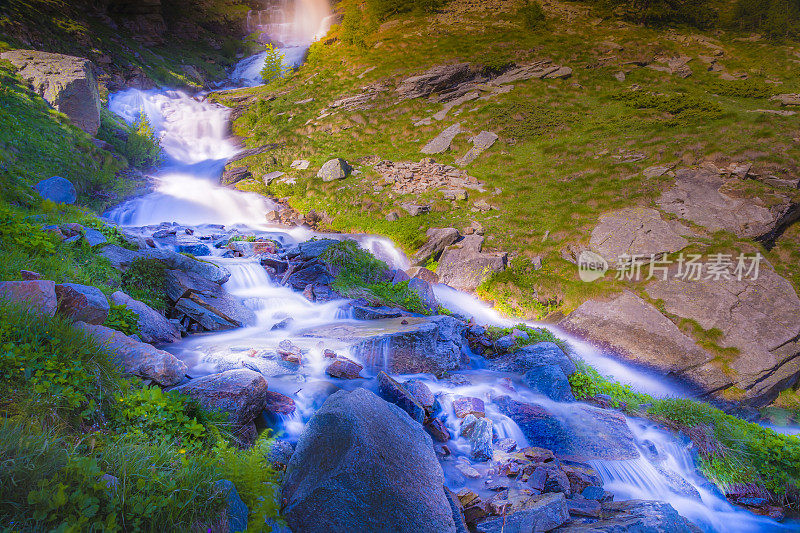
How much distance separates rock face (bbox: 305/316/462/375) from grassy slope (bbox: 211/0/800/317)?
510 cm

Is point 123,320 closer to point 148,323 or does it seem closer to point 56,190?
point 148,323

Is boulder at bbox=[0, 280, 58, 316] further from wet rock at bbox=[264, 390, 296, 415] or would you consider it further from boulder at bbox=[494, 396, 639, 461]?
boulder at bbox=[494, 396, 639, 461]

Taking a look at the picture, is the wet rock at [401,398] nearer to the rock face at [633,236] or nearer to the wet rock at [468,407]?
the wet rock at [468,407]

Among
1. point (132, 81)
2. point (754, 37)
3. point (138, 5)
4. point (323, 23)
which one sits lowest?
point (754, 37)

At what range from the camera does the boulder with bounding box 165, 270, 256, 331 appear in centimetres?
850

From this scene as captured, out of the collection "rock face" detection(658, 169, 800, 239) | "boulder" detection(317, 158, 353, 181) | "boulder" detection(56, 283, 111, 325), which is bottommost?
"rock face" detection(658, 169, 800, 239)

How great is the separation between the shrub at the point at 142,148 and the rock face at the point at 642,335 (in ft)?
83.8

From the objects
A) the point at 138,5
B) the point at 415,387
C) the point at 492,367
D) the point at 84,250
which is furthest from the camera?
the point at 138,5

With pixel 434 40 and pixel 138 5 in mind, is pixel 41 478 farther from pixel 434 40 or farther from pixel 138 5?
pixel 138 5

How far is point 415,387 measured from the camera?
704cm

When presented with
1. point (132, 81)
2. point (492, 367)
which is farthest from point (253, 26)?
point (492, 367)

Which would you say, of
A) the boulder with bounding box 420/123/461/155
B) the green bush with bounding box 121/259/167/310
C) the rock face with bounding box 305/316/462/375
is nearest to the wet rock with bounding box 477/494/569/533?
the rock face with bounding box 305/316/462/375

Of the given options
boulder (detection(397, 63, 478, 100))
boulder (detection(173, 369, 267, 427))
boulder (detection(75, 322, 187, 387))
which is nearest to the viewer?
boulder (detection(75, 322, 187, 387))

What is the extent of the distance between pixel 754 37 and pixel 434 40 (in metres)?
24.6
